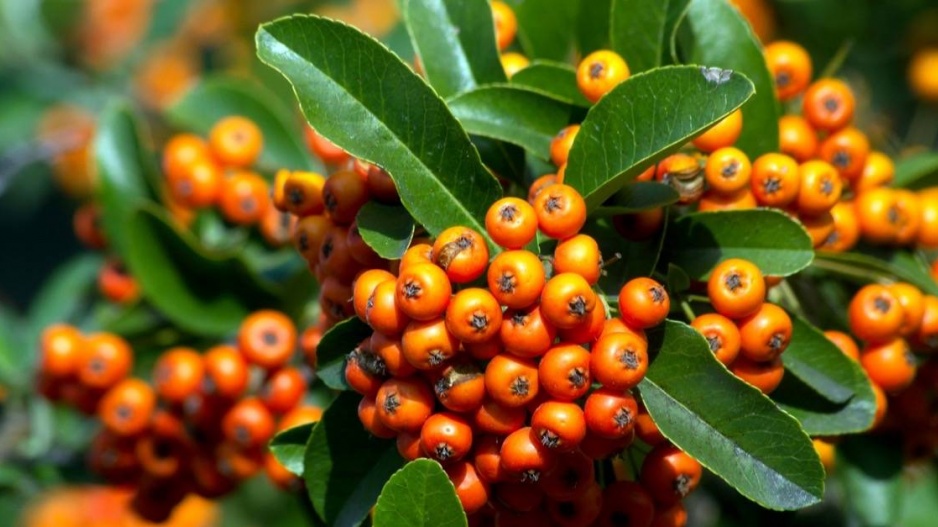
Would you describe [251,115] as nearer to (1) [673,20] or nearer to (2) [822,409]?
(1) [673,20]

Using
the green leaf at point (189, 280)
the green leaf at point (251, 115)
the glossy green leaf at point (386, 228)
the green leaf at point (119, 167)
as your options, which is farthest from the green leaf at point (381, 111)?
the green leaf at point (119, 167)

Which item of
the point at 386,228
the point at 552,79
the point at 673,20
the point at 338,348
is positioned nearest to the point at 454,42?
the point at 552,79

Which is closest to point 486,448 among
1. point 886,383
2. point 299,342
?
point 886,383

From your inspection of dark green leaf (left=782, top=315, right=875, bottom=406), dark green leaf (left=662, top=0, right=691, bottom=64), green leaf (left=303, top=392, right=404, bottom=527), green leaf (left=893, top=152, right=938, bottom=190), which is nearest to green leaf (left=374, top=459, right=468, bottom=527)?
green leaf (left=303, top=392, right=404, bottom=527)

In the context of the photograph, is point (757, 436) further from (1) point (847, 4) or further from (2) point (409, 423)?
(1) point (847, 4)

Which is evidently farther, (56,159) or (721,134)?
(56,159)

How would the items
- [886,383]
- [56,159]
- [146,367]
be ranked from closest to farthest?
[886,383], [146,367], [56,159]

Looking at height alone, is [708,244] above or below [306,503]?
above

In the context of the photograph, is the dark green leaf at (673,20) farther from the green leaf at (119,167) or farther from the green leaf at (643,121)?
the green leaf at (119,167)
